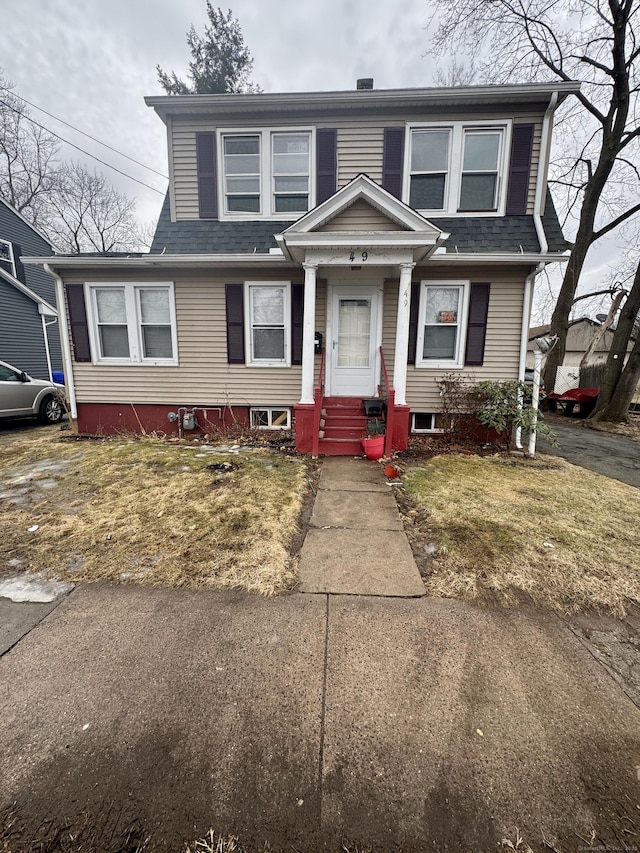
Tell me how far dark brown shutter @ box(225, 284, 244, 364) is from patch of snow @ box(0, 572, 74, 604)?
5.09 metres

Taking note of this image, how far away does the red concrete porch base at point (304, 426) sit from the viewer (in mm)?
6121

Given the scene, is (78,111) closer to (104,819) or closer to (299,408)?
(299,408)

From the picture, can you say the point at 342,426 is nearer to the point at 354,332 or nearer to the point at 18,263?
the point at 354,332

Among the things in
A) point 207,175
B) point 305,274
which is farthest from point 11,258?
point 305,274

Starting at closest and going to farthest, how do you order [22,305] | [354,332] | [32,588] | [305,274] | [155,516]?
1. [32,588]
2. [155,516]
3. [305,274]
4. [354,332]
5. [22,305]

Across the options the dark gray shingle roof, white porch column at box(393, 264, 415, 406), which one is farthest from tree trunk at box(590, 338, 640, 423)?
white porch column at box(393, 264, 415, 406)

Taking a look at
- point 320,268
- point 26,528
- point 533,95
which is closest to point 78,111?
point 320,268

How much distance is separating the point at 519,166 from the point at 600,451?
5.55m

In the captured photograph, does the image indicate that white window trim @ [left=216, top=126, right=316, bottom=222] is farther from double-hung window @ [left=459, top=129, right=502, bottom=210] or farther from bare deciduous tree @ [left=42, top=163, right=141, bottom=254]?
bare deciduous tree @ [left=42, top=163, right=141, bottom=254]

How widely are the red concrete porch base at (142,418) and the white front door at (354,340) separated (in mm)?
2016

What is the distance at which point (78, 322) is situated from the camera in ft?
23.9

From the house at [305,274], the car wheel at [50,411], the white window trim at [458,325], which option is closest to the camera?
the house at [305,274]

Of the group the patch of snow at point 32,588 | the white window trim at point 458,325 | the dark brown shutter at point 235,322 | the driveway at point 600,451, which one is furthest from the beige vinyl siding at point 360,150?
the patch of snow at point 32,588

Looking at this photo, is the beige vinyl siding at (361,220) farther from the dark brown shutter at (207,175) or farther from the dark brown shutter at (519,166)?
the dark brown shutter at (207,175)
